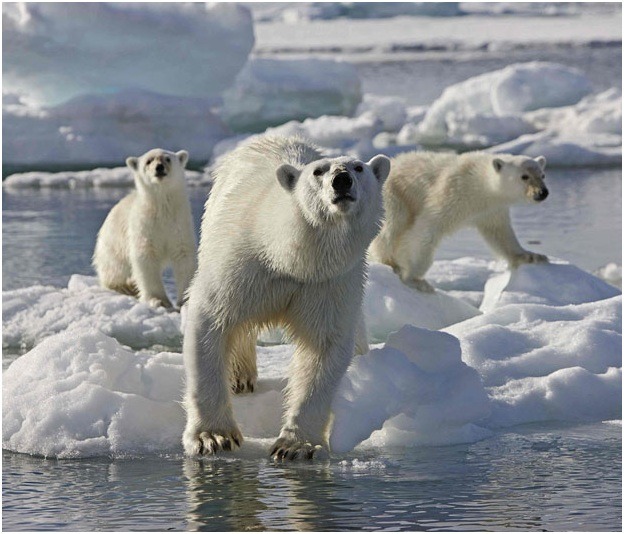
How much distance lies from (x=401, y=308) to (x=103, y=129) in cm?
1033

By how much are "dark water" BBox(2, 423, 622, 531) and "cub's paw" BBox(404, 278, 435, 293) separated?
8.48 feet

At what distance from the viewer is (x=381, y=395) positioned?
470 centimetres

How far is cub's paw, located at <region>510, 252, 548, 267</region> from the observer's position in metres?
7.53

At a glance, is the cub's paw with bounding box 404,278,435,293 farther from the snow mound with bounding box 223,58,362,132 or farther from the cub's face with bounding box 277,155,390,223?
the snow mound with bounding box 223,58,362,132

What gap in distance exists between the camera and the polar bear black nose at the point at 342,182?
3.92 metres

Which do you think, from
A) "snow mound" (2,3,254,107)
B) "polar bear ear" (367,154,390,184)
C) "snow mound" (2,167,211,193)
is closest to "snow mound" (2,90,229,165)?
"snow mound" (2,3,254,107)

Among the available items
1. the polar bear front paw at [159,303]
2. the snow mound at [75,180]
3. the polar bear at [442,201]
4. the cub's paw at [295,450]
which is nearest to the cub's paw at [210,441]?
the cub's paw at [295,450]

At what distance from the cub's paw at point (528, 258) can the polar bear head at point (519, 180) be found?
1.12ft

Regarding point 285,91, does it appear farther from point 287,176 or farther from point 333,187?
point 333,187

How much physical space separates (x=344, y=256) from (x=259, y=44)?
31.9 m

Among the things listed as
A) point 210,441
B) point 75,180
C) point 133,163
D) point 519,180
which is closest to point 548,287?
point 519,180

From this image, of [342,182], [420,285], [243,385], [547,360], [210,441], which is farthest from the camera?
[420,285]

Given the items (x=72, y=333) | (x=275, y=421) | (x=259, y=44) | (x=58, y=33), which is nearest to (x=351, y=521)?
(x=275, y=421)

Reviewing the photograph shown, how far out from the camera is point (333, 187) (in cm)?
393
